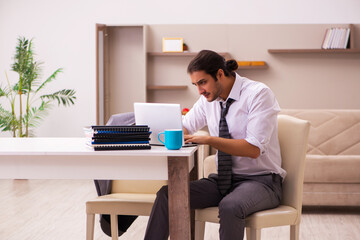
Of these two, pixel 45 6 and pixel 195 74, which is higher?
pixel 45 6

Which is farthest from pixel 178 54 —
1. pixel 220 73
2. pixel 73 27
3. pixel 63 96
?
pixel 220 73

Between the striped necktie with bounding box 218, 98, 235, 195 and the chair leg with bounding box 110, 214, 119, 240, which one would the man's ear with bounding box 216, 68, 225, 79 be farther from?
the chair leg with bounding box 110, 214, 119, 240

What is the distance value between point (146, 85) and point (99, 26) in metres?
0.84

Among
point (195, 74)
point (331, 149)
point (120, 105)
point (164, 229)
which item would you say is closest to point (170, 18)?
point (120, 105)

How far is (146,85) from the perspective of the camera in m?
5.86

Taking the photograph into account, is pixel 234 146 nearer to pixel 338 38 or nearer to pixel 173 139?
pixel 173 139

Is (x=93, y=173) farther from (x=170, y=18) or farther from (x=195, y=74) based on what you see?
(x=170, y=18)

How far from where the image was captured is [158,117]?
2203mm

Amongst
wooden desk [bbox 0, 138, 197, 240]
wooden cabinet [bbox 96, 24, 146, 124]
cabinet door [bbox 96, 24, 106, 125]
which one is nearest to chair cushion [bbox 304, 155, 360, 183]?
wooden desk [bbox 0, 138, 197, 240]

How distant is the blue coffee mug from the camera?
2.00 m

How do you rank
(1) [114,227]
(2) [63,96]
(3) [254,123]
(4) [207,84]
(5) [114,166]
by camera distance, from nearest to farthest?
(5) [114,166], (3) [254,123], (4) [207,84], (1) [114,227], (2) [63,96]

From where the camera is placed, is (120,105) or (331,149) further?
(120,105)

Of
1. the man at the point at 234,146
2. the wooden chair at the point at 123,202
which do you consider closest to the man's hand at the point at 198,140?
the man at the point at 234,146

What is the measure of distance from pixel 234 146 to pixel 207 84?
34 cm
